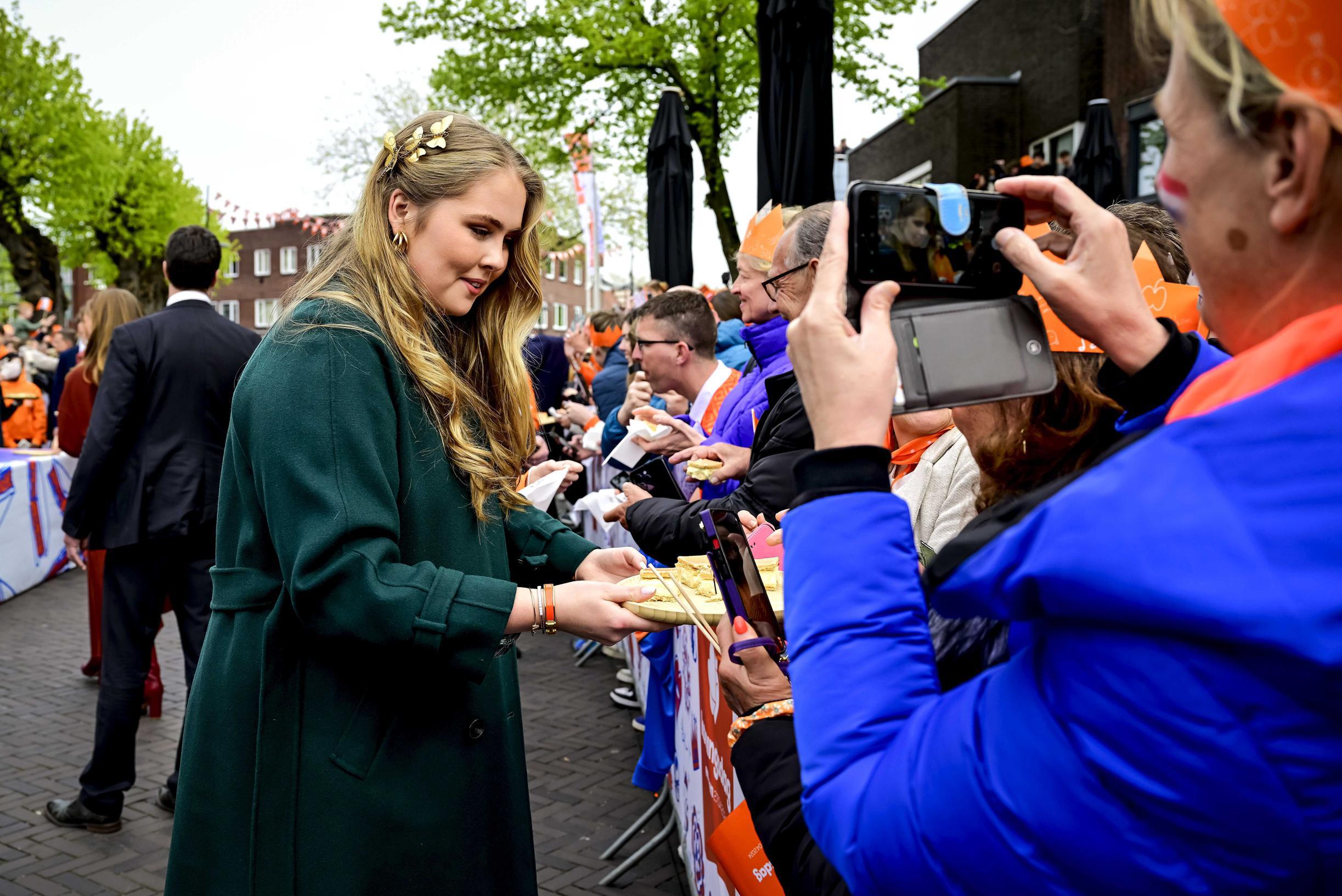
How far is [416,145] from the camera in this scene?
2.02 m

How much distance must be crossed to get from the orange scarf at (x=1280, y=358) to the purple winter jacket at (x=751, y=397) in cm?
303

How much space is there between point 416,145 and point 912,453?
1.39 m

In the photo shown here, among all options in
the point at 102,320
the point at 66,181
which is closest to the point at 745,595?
the point at 102,320

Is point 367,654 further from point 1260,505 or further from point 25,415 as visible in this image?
point 25,415

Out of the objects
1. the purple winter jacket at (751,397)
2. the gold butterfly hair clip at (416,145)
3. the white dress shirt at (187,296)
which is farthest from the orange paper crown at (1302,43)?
the white dress shirt at (187,296)

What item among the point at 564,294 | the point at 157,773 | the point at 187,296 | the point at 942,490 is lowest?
the point at 157,773

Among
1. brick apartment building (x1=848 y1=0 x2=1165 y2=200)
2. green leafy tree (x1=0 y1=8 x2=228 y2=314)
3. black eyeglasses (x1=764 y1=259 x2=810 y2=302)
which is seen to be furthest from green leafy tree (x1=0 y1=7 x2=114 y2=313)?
black eyeglasses (x1=764 y1=259 x2=810 y2=302)

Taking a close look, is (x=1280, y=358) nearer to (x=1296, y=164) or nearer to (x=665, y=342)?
(x=1296, y=164)

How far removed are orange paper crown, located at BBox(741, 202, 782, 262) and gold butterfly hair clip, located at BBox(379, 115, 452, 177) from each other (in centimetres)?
277

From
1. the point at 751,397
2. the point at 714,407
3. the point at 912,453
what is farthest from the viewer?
the point at 714,407

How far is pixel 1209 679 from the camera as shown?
709mm

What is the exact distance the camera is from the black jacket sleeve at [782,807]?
1.25 metres

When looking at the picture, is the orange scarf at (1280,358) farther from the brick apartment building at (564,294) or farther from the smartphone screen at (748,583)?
the brick apartment building at (564,294)

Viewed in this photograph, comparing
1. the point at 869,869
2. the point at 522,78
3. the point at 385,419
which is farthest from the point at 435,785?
the point at 522,78
